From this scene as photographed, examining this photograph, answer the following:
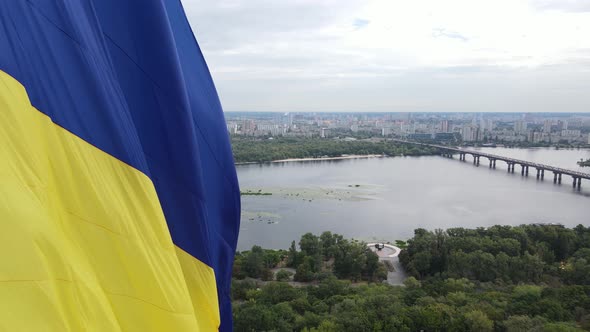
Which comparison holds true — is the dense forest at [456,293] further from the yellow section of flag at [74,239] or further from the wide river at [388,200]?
the yellow section of flag at [74,239]

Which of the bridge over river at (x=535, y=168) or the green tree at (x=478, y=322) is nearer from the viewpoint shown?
the green tree at (x=478, y=322)

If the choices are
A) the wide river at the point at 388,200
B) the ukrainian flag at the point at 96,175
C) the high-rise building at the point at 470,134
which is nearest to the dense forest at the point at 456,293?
the wide river at the point at 388,200

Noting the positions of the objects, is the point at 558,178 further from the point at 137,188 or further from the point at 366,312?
the point at 137,188

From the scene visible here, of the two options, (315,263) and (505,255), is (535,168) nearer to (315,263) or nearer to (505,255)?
(505,255)

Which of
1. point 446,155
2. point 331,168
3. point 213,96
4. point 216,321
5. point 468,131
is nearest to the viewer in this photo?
point 216,321

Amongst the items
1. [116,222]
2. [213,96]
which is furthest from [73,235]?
[213,96]

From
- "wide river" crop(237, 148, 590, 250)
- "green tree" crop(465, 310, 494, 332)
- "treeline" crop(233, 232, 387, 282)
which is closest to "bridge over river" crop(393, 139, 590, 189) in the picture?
"wide river" crop(237, 148, 590, 250)

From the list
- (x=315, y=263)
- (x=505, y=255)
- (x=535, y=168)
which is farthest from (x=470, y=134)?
(x=315, y=263)
